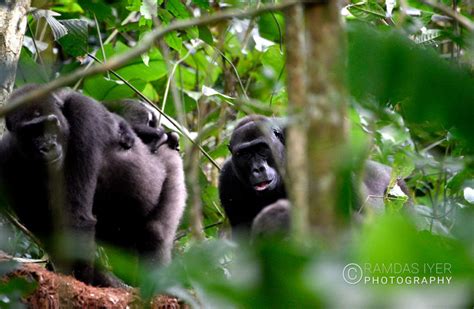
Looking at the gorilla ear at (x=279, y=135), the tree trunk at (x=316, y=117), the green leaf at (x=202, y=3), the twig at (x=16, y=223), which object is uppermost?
the tree trunk at (x=316, y=117)

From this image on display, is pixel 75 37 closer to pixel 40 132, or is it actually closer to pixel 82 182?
pixel 40 132

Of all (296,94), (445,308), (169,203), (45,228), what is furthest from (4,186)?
(445,308)

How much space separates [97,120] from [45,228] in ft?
3.12

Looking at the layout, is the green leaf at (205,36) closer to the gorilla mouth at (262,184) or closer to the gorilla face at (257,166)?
the gorilla face at (257,166)

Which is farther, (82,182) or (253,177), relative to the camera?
(253,177)

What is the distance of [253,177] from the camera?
5883mm

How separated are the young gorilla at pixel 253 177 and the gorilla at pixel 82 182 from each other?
705 mm

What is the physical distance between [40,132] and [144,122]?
138 cm

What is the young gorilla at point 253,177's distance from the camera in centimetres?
588

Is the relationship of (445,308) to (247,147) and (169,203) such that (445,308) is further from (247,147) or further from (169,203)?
(169,203)

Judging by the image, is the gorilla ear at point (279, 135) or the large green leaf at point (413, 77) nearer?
the large green leaf at point (413, 77)

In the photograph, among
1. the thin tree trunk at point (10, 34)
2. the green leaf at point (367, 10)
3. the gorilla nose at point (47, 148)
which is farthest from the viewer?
the green leaf at point (367, 10)

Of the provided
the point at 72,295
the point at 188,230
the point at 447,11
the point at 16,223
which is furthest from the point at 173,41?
the point at 447,11

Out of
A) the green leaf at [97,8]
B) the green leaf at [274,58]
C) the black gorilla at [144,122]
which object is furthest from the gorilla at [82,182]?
the green leaf at [274,58]
